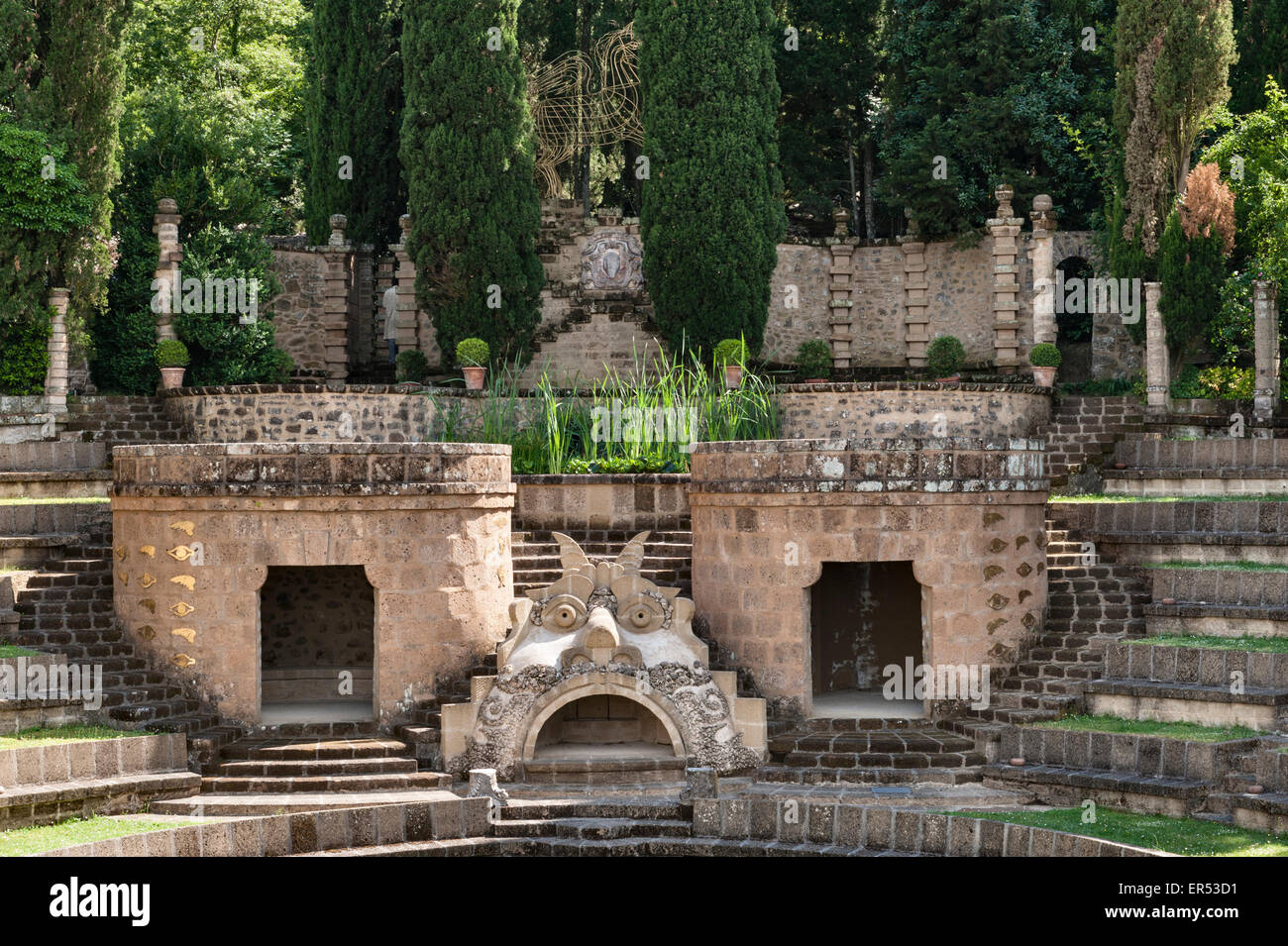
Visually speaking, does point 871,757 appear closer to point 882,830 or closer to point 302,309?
point 882,830

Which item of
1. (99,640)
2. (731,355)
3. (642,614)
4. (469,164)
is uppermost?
(469,164)

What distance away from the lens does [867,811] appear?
13602 millimetres

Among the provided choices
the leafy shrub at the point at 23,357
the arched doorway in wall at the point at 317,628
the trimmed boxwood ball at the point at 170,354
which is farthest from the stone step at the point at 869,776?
the leafy shrub at the point at 23,357

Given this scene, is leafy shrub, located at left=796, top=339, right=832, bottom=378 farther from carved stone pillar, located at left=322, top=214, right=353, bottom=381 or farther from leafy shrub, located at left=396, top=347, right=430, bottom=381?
carved stone pillar, located at left=322, top=214, right=353, bottom=381

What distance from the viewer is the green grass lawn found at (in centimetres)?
1225

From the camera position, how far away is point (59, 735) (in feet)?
49.1

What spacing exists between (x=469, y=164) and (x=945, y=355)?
8.36m

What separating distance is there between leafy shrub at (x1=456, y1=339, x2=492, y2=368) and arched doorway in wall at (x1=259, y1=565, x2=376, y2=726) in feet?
22.6

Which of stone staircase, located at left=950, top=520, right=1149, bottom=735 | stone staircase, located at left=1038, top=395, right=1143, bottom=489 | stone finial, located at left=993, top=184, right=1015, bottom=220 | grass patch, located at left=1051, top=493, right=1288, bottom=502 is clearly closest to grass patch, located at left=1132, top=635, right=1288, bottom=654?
stone staircase, located at left=950, top=520, right=1149, bottom=735

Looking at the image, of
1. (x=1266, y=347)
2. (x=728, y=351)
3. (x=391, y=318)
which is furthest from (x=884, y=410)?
(x=391, y=318)

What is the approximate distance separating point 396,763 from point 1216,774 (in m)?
7.24
